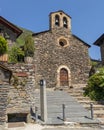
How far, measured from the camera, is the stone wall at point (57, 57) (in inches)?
1054

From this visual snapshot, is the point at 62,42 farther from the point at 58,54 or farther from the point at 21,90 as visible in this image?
the point at 21,90

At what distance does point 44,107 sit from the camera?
43.7 ft

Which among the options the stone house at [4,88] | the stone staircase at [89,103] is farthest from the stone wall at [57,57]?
the stone house at [4,88]

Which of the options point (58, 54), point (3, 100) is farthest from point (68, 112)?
point (58, 54)

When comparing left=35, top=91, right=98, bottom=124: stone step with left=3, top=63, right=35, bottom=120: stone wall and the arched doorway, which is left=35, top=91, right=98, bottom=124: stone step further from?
the arched doorway

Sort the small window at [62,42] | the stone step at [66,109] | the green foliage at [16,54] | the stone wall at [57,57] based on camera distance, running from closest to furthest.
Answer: the stone step at [66,109]
the green foliage at [16,54]
the stone wall at [57,57]
the small window at [62,42]

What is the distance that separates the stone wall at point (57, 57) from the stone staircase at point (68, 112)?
725 cm

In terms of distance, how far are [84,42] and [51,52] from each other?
4.25m

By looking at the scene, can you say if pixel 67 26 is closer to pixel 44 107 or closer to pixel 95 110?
pixel 95 110

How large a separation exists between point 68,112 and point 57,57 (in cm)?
1314

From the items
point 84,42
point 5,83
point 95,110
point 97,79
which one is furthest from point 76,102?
point 84,42

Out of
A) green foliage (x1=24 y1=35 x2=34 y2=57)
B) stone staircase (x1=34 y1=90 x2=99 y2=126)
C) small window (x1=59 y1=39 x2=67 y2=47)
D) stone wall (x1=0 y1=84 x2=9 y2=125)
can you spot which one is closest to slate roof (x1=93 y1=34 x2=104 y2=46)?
small window (x1=59 y1=39 x2=67 y2=47)

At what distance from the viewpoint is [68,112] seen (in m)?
15.1

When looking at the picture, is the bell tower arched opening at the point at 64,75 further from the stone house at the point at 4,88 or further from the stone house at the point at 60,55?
the stone house at the point at 4,88
